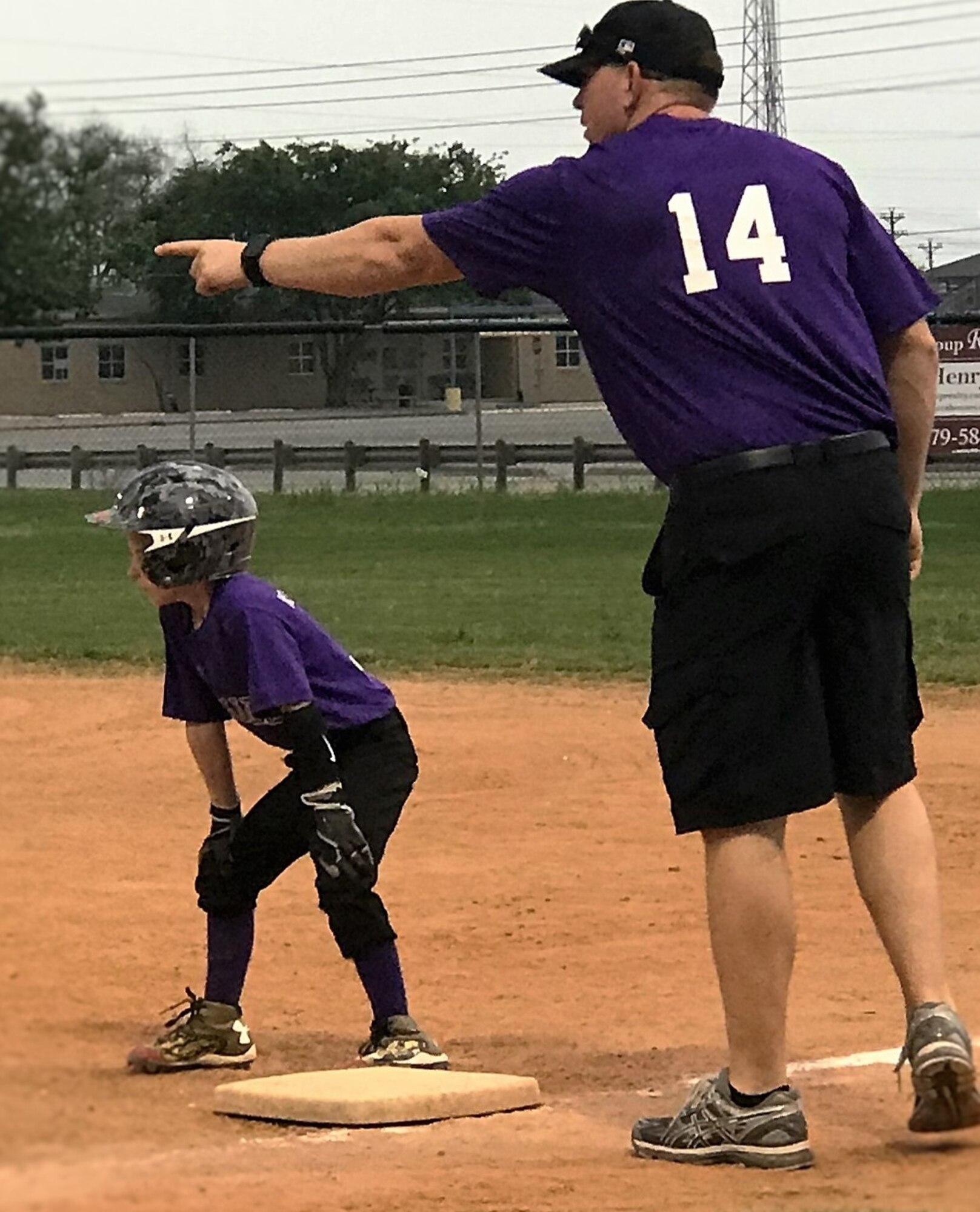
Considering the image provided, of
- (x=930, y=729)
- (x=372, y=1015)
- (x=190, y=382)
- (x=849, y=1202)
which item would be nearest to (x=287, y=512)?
(x=190, y=382)

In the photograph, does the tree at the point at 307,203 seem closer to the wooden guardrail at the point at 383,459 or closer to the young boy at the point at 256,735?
the young boy at the point at 256,735

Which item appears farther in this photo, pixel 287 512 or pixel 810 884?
pixel 287 512

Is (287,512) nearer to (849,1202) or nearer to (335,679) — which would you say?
(335,679)

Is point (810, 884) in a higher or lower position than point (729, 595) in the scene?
lower

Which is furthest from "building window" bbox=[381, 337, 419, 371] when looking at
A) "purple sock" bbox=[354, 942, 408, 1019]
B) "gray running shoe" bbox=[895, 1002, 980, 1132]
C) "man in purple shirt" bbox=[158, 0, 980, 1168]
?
"gray running shoe" bbox=[895, 1002, 980, 1132]

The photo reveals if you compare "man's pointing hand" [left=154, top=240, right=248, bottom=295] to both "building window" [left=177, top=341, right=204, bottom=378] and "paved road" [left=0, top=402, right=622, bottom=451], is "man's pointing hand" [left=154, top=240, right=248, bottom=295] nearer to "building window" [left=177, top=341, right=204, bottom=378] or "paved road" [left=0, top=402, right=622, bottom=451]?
"paved road" [left=0, top=402, right=622, bottom=451]

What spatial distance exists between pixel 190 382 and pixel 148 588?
22.8 ft

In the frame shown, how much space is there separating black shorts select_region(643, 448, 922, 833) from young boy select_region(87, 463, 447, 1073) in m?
0.92

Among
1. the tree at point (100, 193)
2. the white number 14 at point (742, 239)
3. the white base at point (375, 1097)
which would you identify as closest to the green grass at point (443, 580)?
the white base at point (375, 1097)

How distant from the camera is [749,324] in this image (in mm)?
3492

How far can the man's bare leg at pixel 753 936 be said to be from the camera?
11.5 feet

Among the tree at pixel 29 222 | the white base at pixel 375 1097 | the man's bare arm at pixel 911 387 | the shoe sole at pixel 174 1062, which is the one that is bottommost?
the shoe sole at pixel 174 1062

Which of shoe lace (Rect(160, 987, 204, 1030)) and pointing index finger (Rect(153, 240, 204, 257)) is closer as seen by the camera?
pointing index finger (Rect(153, 240, 204, 257))

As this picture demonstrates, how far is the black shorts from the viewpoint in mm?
3484
